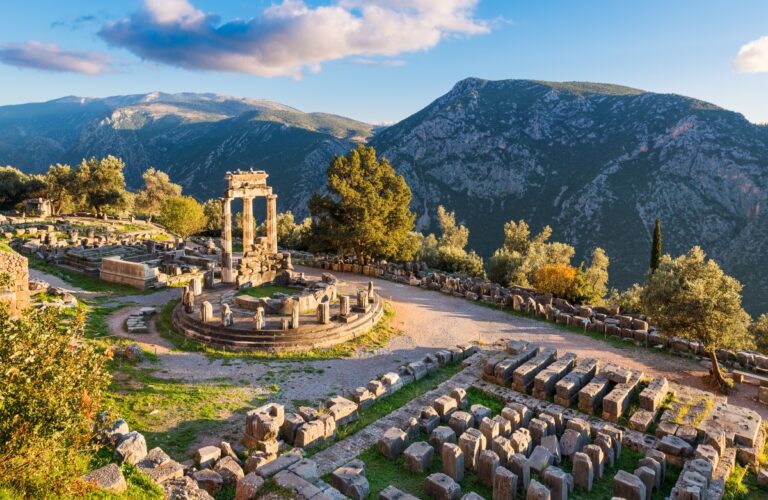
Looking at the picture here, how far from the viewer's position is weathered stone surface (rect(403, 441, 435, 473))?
1246 centimetres

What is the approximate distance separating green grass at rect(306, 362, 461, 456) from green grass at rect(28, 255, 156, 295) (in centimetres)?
1904

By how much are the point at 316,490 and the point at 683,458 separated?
399 inches

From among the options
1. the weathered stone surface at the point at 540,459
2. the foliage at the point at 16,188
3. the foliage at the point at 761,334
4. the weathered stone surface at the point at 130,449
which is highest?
the foliage at the point at 16,188

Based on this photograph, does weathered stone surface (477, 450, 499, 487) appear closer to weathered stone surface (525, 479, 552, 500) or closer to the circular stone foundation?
weathered stone surface (525, 479, 552, 500)

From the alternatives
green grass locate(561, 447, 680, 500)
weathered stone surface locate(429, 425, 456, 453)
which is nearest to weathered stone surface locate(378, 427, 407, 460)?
weathered stone surface locate(429, 425, 456, 453)

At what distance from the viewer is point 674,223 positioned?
79.1 m

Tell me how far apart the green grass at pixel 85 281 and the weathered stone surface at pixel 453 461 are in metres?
23.0

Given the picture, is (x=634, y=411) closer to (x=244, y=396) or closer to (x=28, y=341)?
(x=244, y=396)

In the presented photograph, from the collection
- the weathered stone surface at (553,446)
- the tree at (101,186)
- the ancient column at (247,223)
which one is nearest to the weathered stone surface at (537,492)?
the weathered stone surface at (553,446)

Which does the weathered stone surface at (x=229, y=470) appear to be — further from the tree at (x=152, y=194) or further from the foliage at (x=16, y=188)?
the foliage at (x=16, y=188)

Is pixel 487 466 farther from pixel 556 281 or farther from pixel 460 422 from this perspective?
pixel 556 281

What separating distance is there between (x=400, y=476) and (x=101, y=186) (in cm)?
5845

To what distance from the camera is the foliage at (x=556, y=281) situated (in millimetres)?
33344

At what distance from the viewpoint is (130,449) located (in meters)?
11.1
